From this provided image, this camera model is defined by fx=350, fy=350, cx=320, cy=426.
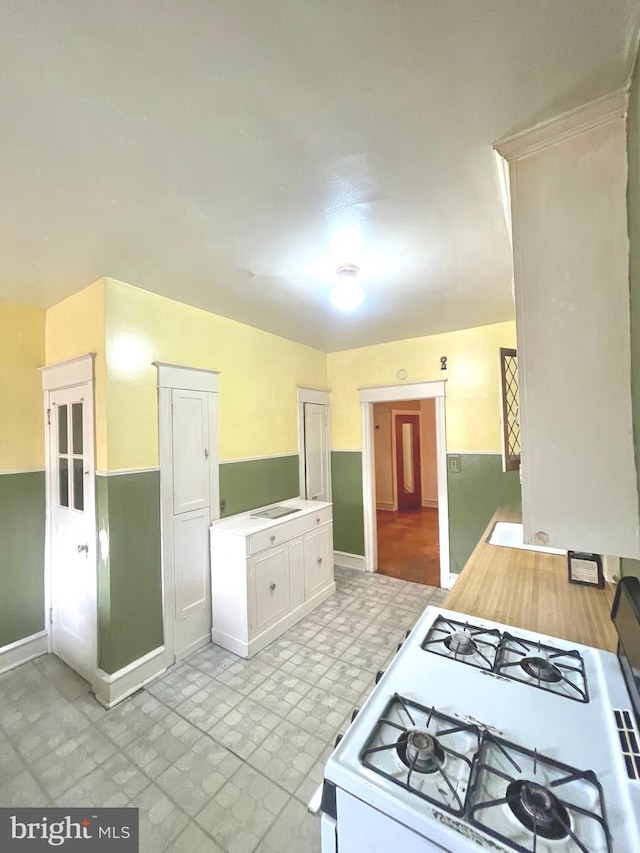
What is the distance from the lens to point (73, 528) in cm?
238

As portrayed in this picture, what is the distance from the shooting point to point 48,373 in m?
2.53

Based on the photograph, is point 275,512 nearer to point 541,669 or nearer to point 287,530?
point 287,530

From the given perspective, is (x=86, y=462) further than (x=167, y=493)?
Answer: No

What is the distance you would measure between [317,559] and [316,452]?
125cm

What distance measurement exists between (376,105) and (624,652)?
1.78 m

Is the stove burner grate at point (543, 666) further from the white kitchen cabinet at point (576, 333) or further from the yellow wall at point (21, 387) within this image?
the yellow wall at point (21, 387)

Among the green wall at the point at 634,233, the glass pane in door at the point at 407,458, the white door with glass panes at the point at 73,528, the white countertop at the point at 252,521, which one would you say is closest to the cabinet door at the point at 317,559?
the white countertop at the point at 252,521

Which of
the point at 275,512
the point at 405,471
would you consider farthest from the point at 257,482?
the point at 405,471

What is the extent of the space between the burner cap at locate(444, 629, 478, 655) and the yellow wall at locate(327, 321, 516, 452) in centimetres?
245

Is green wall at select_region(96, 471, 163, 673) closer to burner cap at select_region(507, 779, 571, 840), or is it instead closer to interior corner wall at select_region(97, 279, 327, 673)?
interior corner wall at select_region(97, 279, 327, 673)

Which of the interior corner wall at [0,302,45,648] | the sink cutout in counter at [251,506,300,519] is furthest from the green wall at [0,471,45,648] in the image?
the sink cutout in counter at [251,506,300,519]

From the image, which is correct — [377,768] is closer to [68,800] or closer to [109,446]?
[68,800]

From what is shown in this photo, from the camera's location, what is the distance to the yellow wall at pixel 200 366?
7.13 ft

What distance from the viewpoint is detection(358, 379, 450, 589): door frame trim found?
3.56 meters
